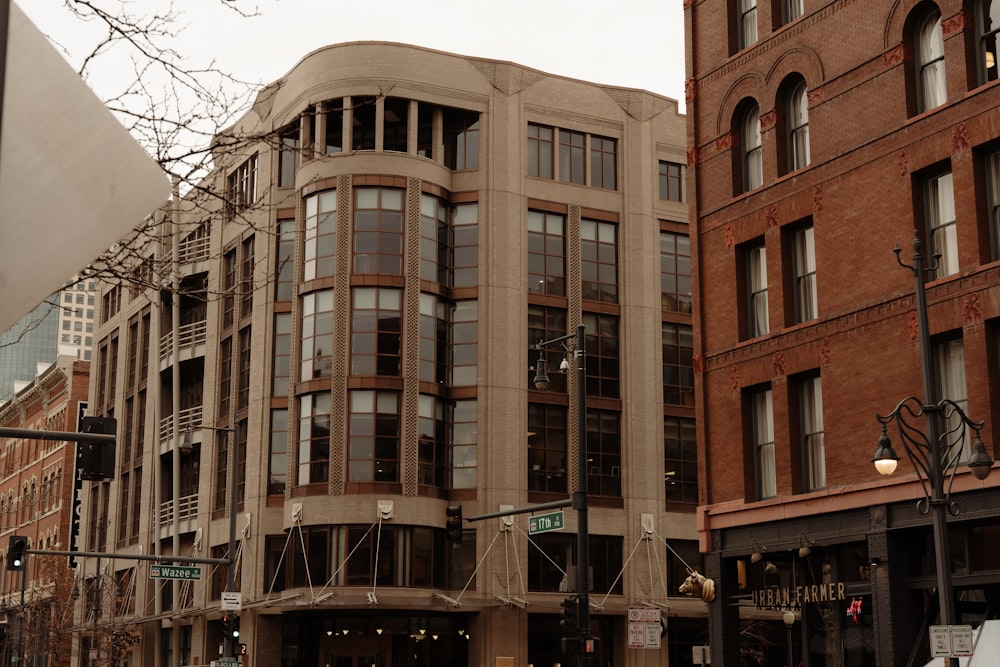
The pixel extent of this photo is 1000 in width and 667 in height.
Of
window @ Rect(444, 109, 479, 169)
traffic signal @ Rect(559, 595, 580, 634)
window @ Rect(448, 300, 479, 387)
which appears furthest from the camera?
window @ Rect(444, 109, 479, 169)

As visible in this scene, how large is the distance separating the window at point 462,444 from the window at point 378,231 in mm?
6701

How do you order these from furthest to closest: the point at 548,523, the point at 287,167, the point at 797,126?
the point at 287,167
the point at 548,523
the point at 797,126

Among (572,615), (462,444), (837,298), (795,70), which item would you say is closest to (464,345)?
(462,444)

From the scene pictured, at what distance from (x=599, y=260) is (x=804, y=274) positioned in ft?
102

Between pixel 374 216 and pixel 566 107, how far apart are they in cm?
1102

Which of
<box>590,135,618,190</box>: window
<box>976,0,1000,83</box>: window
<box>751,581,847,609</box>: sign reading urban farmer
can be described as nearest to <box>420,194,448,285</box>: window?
<box>590,135,618,190</box>: window

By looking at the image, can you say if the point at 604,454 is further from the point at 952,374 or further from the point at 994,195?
the point at 994,195

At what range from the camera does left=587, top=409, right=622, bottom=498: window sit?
57.7 metres

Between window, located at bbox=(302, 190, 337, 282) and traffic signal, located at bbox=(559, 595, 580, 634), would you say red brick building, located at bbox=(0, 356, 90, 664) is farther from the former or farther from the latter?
traffic signal, located at bbox=(559, 595, 580, 634)

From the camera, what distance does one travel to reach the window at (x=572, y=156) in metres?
60.5

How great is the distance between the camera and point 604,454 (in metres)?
58.2

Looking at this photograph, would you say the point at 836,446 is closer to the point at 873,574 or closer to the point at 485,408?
the point at 873,574

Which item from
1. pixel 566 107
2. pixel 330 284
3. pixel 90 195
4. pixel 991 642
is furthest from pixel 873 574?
pixel 566 107

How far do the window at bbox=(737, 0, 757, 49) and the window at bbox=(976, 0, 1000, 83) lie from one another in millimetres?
7410
